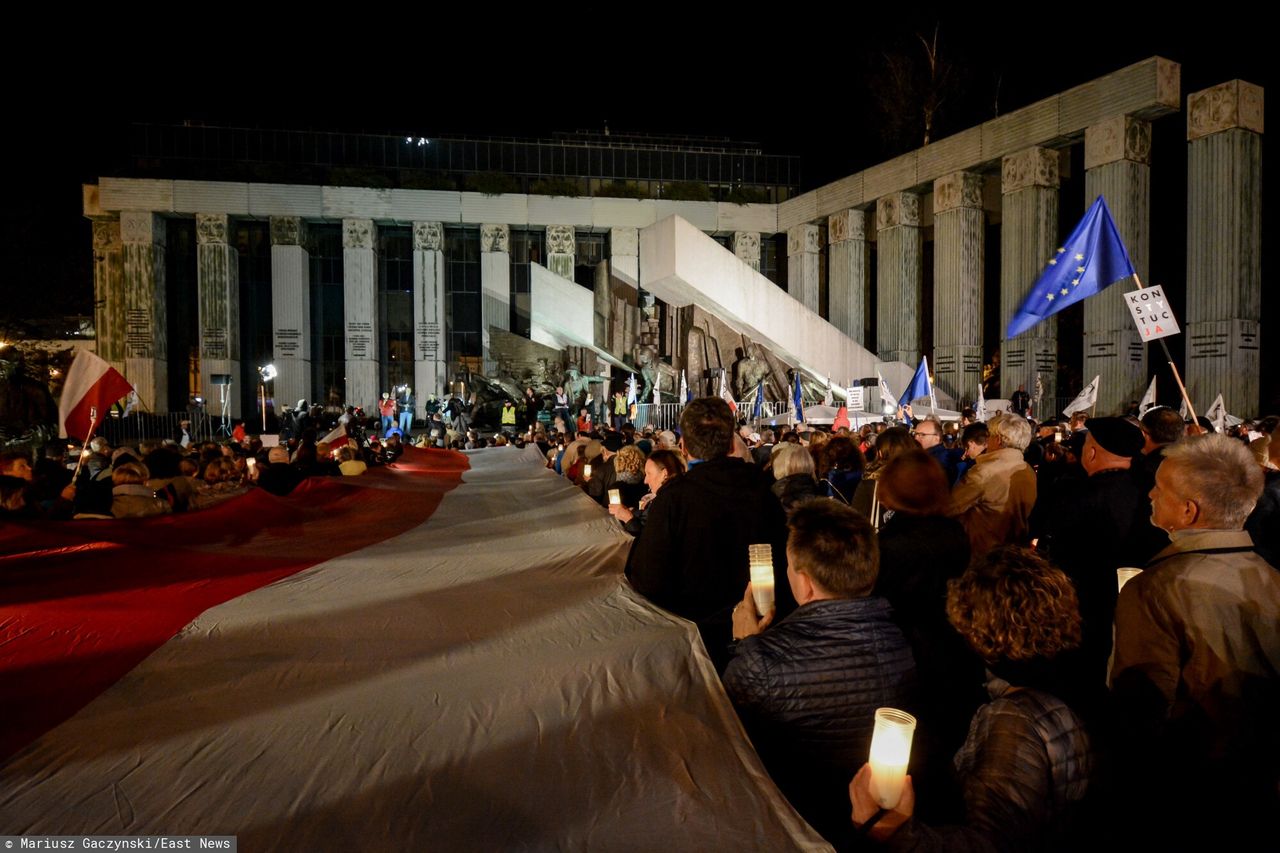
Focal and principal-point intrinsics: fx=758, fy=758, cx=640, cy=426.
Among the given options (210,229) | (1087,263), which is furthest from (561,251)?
(1087,263)

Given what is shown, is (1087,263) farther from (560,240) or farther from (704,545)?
(560,240)

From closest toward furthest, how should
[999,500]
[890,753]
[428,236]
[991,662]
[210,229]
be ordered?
[890,753] < [991,662] < [999,500] < [210,229] < [428,236]

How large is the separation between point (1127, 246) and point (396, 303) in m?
28.5

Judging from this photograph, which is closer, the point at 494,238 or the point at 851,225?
the point at 851,225

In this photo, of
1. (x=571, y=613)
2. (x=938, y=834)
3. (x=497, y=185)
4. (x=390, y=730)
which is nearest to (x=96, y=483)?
(x=571, y=613)

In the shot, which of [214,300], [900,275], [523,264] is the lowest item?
[214,300]

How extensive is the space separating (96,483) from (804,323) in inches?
917

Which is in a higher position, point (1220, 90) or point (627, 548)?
point (1220, 90)

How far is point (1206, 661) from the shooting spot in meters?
2.14

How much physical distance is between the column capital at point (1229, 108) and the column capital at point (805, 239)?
47.9ft

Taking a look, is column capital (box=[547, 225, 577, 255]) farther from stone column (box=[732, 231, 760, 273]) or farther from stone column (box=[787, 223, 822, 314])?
stone column (box=[787, 223, 822, 314])

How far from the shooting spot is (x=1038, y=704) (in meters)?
1.74

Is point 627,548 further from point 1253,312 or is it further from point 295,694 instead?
point 1253,312

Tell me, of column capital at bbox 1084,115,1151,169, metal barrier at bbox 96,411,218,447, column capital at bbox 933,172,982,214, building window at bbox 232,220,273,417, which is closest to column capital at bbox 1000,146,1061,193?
column capital at bbox 933,172,982,214
